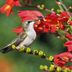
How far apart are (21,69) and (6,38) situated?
0.46 metres

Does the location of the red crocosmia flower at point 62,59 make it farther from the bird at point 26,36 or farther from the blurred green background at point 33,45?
the blurred green background at point 33,45

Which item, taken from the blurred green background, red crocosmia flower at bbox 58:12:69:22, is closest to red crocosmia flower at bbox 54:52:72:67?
red crocosmia flower at bbox 58:12:69:22

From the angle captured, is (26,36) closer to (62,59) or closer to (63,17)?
(63,17)

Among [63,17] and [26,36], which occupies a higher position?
[63,17]

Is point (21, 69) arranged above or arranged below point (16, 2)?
below

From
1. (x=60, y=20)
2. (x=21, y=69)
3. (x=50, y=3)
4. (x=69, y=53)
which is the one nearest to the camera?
(x=69, y=53)

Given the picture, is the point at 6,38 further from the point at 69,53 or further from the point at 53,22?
the point at 69,53

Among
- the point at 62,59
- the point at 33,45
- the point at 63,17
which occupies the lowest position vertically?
the point at 33,45

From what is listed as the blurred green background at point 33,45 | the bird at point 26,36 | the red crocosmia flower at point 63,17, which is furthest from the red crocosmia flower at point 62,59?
the blurred green background at point 33,45

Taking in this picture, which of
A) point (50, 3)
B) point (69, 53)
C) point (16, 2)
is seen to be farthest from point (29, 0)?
point (50, 3)

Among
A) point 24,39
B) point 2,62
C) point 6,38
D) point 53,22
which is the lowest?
point 2,62

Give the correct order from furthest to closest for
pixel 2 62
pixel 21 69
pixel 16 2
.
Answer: pixel 2 62, pixel 21 69, pixel 16 2

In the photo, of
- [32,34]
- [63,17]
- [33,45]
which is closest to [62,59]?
[63,17]

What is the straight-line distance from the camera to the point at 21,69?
6535mm
